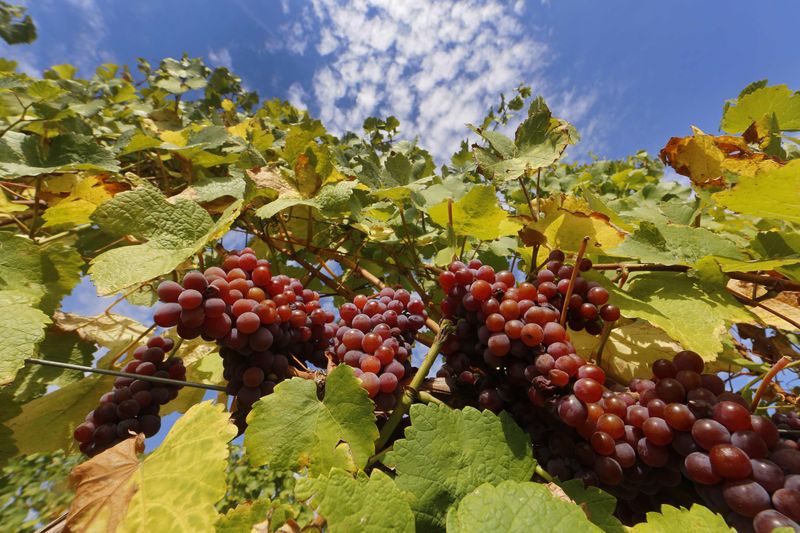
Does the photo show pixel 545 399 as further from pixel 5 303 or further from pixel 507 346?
pixel 5 303

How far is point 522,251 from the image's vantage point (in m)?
1.06

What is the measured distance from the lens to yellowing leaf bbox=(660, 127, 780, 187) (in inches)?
45.2

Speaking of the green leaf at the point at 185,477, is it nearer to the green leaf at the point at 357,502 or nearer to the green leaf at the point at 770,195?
the green leaf at the point at 357,502

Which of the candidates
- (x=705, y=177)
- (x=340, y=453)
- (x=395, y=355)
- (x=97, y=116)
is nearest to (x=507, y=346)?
(x=395, y=355)

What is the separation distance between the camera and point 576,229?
92 centimetres

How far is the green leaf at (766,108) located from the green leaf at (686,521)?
1.28 meters

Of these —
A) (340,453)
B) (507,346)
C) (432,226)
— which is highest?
(432,226)

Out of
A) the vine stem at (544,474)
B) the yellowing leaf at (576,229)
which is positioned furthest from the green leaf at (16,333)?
the yellowing leaf at (576,229)

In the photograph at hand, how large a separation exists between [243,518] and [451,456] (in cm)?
37

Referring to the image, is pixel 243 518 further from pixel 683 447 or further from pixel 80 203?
pixel 80 203

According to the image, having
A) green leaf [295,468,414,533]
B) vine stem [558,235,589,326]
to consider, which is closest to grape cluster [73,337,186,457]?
green leaf [295,468,414,533]

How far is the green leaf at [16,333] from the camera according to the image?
764 millimetres

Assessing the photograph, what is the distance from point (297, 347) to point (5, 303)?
68 cm

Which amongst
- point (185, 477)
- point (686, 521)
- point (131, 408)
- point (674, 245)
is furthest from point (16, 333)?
point (674, 245)
